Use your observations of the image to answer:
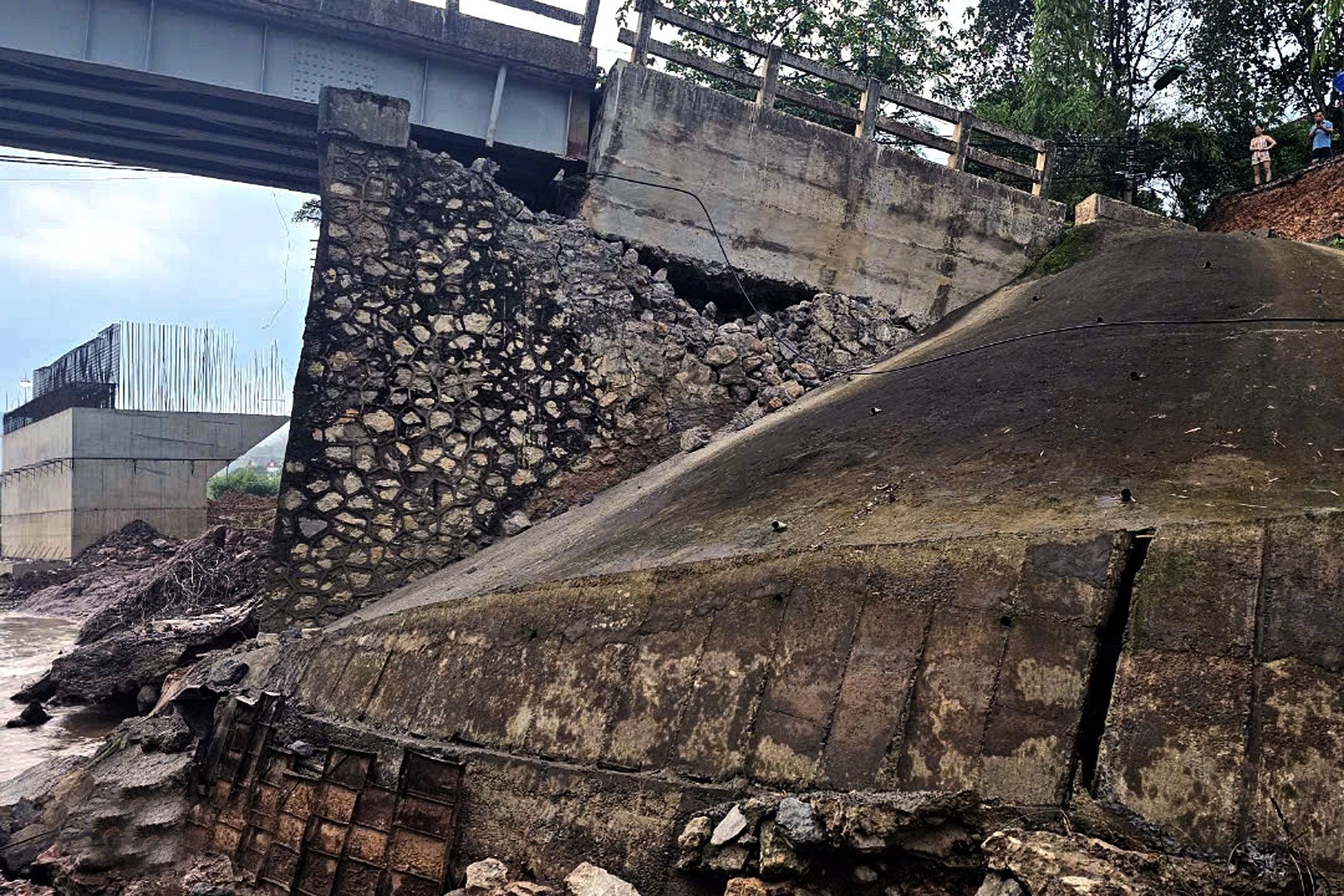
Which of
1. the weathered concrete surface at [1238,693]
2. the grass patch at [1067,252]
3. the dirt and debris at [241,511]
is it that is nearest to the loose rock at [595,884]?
the weathered concrete surface at [1238,693]

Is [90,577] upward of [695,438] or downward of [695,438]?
downward

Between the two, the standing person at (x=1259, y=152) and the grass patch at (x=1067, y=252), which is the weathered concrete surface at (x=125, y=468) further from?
the standing person at (x=1259, y=152)

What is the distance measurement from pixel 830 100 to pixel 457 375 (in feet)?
19.3

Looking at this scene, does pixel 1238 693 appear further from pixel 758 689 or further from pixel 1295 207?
pixel 1295 207

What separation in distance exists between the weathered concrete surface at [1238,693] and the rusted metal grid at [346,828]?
3009 mm

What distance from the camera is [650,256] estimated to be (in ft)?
32.6

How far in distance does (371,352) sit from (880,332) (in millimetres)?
5608

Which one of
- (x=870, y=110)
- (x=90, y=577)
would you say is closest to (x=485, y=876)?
(x=870, y=110)

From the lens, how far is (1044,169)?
1251 centimetres

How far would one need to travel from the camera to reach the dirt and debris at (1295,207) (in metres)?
13.9

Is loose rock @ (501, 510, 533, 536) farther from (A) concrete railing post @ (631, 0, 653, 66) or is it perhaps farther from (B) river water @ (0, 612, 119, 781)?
(A) concrete railing post @ (631, 0, 653, 66)

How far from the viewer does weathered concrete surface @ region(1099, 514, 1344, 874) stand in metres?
2.88

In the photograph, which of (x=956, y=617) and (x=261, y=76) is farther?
(x=261, y=76)

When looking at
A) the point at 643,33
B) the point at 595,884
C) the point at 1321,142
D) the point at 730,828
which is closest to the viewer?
the point at 730,828
